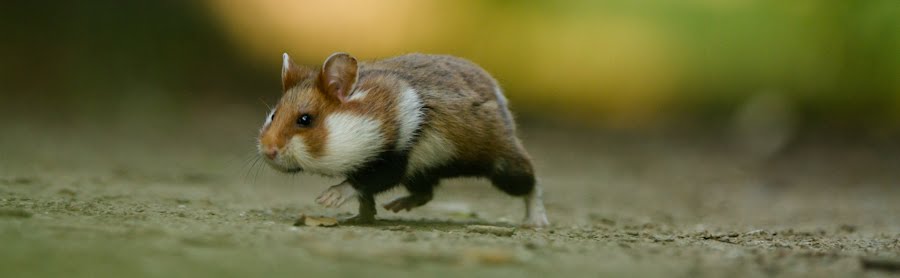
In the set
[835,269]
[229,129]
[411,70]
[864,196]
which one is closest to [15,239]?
[411,70]

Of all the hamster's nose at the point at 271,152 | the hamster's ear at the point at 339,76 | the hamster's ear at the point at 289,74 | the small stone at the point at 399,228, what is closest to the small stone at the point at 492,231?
the small stone at the point at 399,228

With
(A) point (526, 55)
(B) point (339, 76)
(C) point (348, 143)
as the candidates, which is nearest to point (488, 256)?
(C) point (348, 143)

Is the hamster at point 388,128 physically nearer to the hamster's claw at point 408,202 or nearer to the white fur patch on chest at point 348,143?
the white fur patch on chest at point 348,143

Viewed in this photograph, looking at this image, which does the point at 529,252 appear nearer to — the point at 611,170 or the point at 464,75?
the point at 464,75

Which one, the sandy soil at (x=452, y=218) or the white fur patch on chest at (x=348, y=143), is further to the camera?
the white fur patch on chest at (x=348, y=143)

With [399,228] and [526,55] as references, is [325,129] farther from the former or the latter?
[526,55]

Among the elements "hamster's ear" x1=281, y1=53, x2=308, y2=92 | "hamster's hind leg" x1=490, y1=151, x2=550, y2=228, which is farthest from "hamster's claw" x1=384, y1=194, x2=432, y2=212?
"hamster's ear" x1=281, y1=53, x2=308, y2=92

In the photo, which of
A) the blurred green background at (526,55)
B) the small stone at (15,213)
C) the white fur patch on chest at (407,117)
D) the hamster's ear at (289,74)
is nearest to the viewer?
the small stone at (15,213)

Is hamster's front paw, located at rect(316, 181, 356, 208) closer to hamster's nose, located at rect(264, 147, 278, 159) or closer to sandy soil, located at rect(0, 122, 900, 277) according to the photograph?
sandy soil, located at rect(0, 122, 900, 277)
